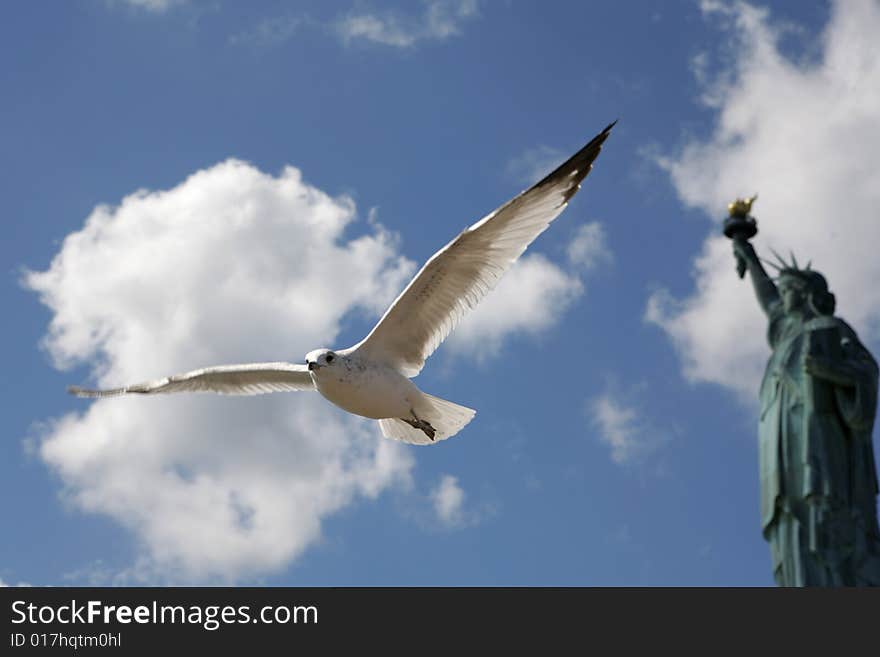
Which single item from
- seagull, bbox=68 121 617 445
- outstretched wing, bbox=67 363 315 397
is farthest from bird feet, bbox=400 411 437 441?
outstretched wing, bbox=67 363 315 397

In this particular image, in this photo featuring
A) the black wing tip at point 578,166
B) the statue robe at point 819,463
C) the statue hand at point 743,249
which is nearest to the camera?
the black wing tip at point 578,166

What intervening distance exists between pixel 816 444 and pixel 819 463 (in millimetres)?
218

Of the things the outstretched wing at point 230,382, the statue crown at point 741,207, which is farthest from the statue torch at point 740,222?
the outstretched wing at point 230,382

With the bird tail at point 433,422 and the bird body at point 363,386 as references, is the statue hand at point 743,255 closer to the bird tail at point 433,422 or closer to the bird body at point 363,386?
the bird tail at point 433,422

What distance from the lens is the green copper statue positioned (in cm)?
1276

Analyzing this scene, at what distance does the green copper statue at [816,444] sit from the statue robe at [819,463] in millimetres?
10

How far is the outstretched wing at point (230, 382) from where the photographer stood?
32.6 ft

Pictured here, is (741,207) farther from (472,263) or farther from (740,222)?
(472,263)

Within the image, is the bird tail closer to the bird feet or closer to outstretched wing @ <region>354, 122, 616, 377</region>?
the bird feet

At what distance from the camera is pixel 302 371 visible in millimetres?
9859

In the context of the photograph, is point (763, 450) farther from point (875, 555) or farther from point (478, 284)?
point (478, 284)

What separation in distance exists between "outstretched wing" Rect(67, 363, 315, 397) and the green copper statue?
226 inches
